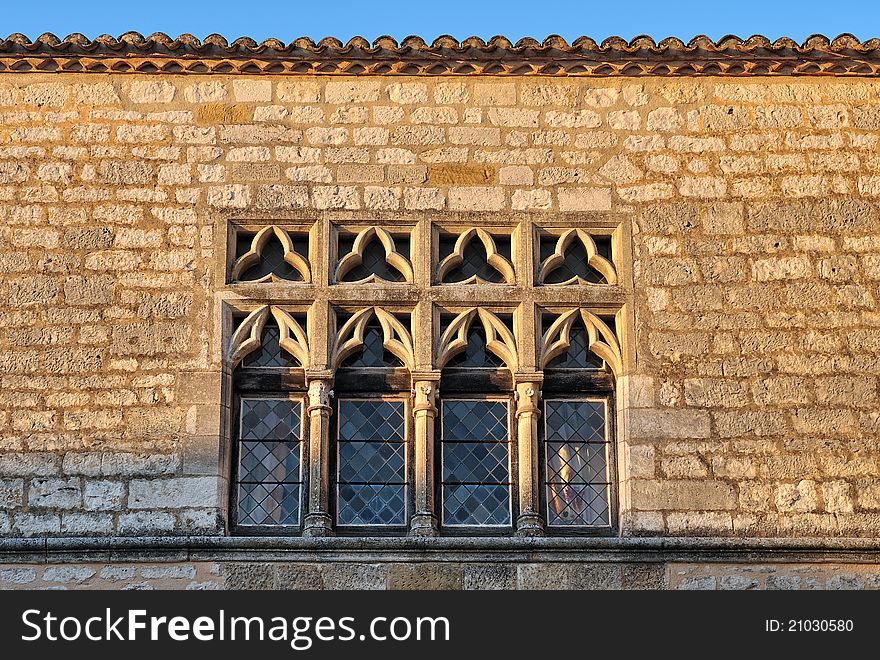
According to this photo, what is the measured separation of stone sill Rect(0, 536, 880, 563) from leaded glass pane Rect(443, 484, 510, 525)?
12.6 inches

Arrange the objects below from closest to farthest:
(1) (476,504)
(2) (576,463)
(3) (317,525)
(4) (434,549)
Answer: (4) (434,549) < (3) (317,525) < (1) (476,504) < (2) (576,463)

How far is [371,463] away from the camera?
386 inches

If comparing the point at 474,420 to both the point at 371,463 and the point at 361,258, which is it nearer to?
the point at 371,463

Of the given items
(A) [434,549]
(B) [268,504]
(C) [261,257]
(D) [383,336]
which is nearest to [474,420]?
(D) [383,336]

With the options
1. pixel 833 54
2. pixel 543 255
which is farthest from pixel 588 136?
pixel 833 54

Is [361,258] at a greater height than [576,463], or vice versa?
[361,258]

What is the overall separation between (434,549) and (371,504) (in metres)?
0.54

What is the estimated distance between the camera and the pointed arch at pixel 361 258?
10.1 metres

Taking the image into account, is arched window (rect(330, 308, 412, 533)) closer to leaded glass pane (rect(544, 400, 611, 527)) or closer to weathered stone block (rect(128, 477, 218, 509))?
weathered stone block (rect(128, 477, 218, 509))

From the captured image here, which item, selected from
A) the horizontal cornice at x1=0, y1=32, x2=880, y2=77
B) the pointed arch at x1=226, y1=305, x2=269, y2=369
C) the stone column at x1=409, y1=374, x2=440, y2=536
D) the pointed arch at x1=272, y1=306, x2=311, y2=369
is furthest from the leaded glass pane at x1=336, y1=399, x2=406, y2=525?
the horizontal cornice at x1=0, y1=32, x2=880, y2=77

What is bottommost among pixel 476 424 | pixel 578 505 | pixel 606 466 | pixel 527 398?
pixel 578 505

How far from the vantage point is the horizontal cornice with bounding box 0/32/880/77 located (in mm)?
10297

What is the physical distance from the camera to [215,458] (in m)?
9.55

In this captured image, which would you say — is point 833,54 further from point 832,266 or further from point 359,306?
point 359,306
